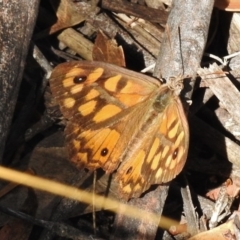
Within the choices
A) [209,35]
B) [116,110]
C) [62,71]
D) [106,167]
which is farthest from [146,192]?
[209,35]

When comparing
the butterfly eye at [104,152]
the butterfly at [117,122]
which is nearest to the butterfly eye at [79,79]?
the butterfly at [117,122]

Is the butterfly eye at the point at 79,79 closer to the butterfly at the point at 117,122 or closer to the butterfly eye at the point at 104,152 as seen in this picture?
the butterfly at the point at 117,122

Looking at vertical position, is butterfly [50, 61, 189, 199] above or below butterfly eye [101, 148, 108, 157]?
above

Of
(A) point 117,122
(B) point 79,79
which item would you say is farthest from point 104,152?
(B) point 79,79

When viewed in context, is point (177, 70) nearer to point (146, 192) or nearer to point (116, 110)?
point (116, 110)

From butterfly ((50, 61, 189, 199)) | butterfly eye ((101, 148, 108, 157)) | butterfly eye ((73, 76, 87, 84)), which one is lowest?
butterfly eye ((101, 148, 108, 157))

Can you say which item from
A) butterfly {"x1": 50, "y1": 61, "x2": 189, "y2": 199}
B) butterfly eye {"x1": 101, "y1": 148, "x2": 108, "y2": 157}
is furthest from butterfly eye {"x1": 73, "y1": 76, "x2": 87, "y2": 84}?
butterfly eye {"x1": 101, "y1": 148, "x2": 108, "y2": 157}

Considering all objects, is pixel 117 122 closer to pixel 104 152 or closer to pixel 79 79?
pixel 104 152

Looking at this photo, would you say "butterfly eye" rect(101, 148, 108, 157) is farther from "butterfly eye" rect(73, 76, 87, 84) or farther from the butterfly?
"butterfly eye" rect(73, 76, 87, 84)
